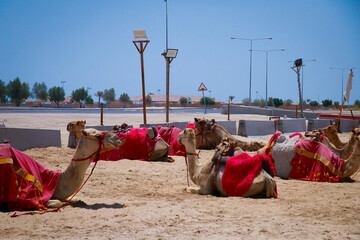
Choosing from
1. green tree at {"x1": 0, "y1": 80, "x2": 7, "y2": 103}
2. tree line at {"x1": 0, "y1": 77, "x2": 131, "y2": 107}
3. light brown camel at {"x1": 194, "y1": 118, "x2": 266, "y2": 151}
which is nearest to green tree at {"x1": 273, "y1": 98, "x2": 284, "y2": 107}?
tree line at {"x1": 0, "y1": 77, "x2": 131, "y2": 107}

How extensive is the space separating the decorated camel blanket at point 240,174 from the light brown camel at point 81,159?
2088 millimetres

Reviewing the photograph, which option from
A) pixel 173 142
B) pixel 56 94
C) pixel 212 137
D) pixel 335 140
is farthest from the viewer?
pixel 56 94

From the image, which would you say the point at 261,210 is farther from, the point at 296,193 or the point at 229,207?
the point at 296,193

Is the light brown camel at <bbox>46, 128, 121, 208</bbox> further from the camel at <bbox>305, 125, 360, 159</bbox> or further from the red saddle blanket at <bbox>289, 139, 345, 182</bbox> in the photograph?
the camel at <bbox>305, 125, 360, 159</bbox>

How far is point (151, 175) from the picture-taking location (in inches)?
379

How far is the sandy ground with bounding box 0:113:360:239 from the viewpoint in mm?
4738

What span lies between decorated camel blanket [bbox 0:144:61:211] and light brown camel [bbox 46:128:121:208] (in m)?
0.13

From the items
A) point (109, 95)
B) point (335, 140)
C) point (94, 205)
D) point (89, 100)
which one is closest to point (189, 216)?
point (94, 205)

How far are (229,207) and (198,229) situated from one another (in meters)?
1.27

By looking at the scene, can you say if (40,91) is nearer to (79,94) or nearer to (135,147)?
(79,94)

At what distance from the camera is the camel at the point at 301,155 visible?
8.83 m

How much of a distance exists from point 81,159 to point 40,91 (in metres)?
109

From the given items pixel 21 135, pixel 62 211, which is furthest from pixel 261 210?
pixel 21 135

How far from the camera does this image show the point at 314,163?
9.01 m
